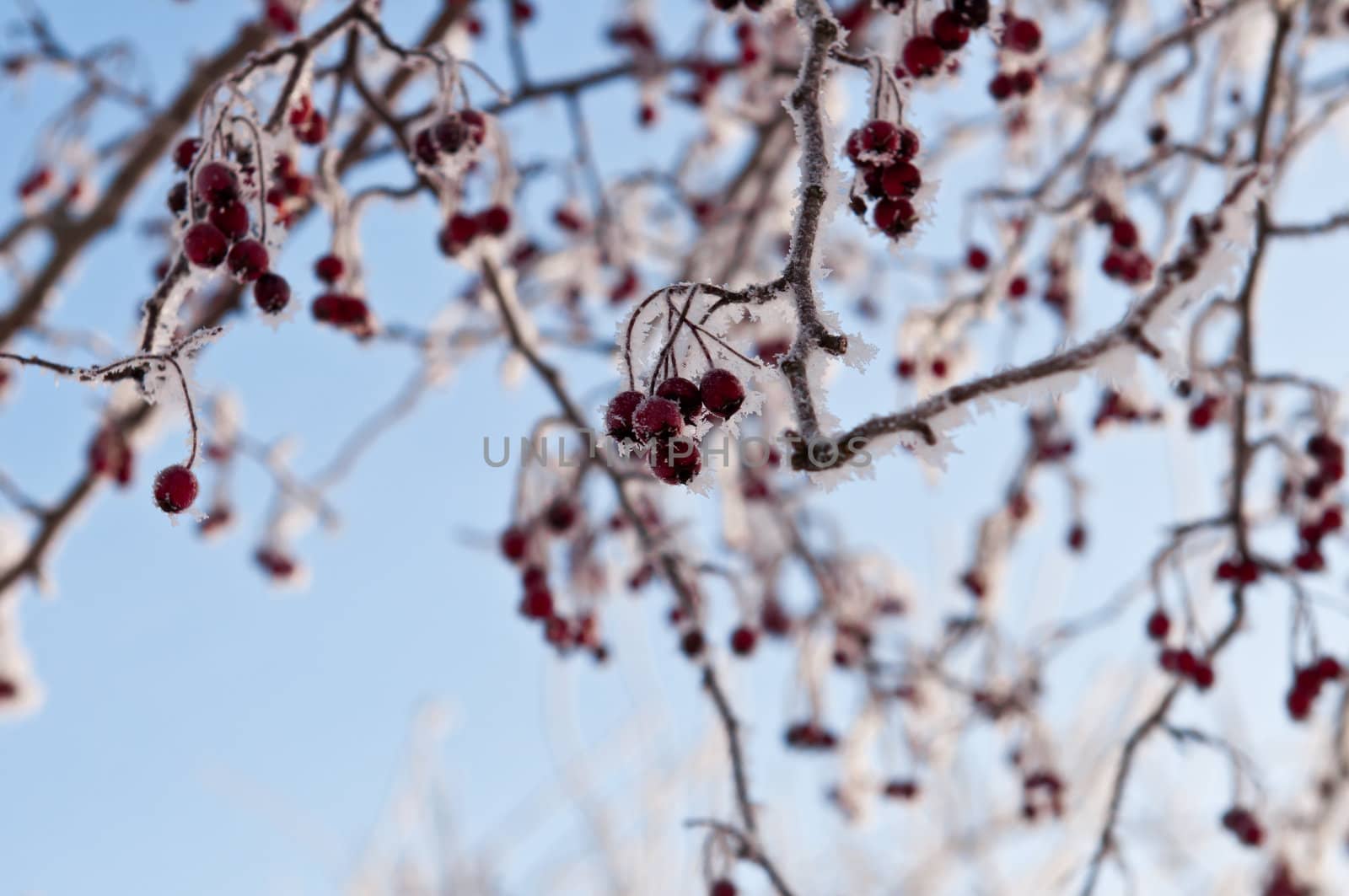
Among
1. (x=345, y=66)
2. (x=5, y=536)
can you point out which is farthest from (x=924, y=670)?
(x=5, y=536)

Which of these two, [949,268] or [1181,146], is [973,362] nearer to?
[949,268]

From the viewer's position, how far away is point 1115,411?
301 cm

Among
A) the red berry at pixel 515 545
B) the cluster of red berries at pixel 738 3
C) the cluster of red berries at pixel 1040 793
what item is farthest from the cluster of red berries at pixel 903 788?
the cluster of red berries at pixel 738 3

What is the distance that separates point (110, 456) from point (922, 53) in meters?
2.90

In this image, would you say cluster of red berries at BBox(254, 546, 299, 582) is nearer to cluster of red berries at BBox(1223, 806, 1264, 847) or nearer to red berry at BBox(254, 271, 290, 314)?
red berry at BBox(254, 271, 290, 314)

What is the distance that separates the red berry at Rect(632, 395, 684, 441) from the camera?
1066 millimetres

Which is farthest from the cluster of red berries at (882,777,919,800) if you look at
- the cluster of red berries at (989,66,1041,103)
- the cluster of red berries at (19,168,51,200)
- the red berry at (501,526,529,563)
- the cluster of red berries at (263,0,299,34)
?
the cluster of red berries at (19,168,51,200)

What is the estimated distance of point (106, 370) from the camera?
3.92 ft

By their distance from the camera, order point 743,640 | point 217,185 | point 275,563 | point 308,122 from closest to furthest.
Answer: point 217,185
point 308,122
point 743,640
point 275,563

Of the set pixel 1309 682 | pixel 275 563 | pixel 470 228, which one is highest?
pixel 275 563

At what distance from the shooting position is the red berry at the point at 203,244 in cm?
140

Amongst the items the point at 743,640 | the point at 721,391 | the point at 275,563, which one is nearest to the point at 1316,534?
the point at 743,640

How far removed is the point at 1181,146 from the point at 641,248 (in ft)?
7.91

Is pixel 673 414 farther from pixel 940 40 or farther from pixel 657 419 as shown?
pixel 940 40
